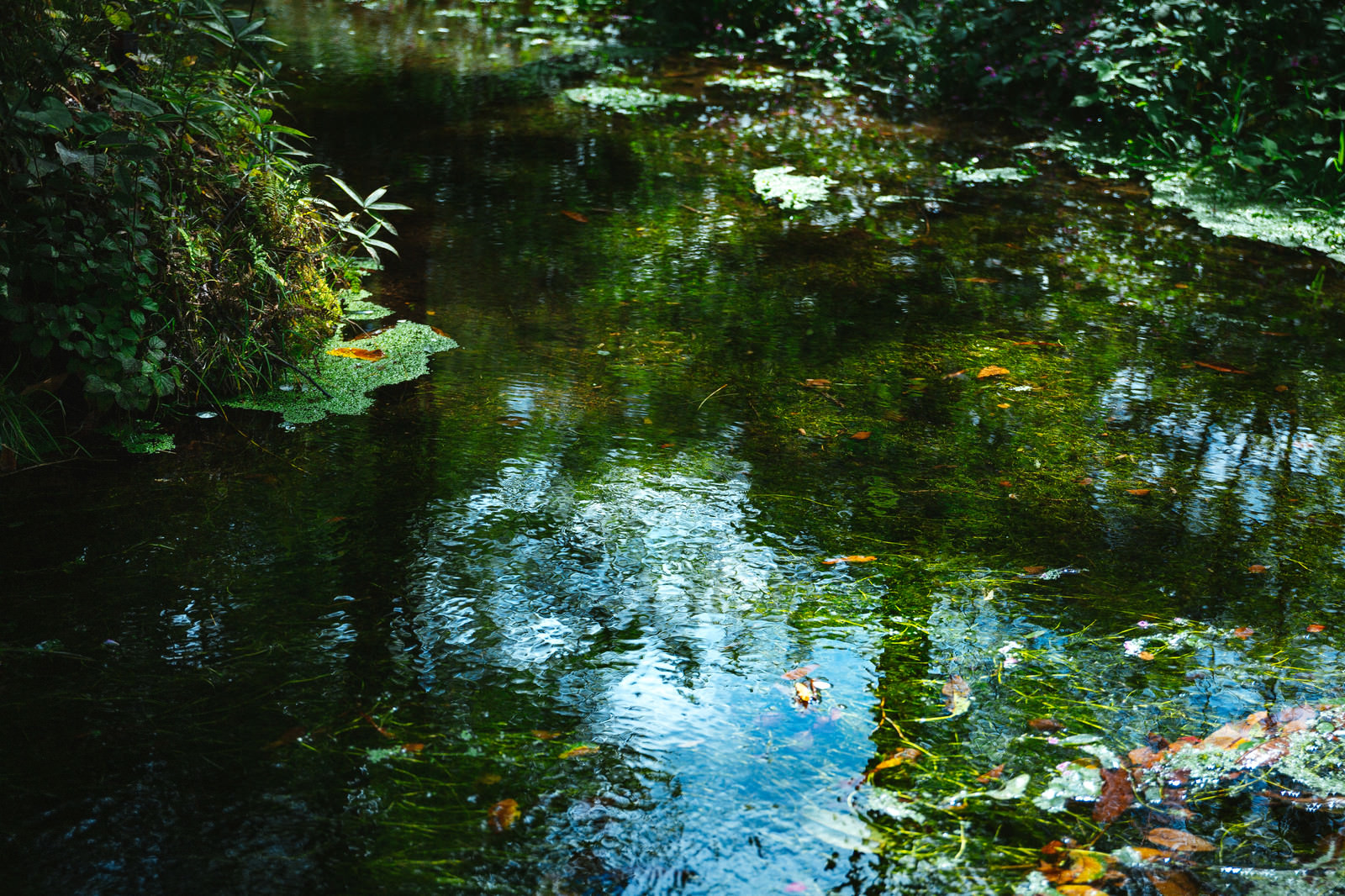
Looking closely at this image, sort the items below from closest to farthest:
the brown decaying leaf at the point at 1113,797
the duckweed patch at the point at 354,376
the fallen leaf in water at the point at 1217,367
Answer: the brown decaying leaf at the point at 1113,797, the duckweed patch at the point at 354,376, the fallen leaf in water at the point at 1217,367

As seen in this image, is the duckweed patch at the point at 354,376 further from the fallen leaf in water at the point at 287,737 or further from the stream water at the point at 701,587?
the fallen leaf in water at the point at 287,737

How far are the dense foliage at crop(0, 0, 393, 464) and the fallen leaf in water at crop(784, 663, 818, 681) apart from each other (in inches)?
71.7

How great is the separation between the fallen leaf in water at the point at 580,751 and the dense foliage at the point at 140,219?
1612 mm

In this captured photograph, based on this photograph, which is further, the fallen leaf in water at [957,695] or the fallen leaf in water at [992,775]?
the fallen leaf in water at [957,695]

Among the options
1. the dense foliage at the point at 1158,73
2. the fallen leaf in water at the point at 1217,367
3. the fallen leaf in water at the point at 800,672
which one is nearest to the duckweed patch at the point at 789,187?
the dense foliage at the point at 1158,73

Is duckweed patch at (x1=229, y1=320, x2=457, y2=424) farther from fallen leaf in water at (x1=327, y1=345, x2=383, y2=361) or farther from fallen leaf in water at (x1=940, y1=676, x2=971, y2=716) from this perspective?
fallen leaf in water at (x1=940, y1=676, x2=971, y2=716)

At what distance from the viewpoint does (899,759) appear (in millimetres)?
1751

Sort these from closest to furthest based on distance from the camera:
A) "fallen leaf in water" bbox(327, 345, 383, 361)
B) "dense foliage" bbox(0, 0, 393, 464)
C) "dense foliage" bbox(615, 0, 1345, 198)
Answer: "dense foliage" bbox(0, 0, 393, 464), "fallen leaf in water" bbox(327, 345, 383, 361), "dense foliage" bbox(615, 0, 1345, 198)

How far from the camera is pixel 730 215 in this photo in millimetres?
4520

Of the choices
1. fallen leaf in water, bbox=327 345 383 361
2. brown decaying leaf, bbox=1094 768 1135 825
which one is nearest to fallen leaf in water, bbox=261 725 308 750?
brown decaying leaf, bbox=1094 768 1135 825

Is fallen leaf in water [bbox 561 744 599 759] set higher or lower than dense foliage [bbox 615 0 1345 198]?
lower

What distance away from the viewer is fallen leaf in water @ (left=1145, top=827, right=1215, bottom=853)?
1593 mm

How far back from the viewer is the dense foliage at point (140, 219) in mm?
2400

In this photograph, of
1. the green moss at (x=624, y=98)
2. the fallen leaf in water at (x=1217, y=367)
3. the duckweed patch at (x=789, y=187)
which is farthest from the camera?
the green moss at (x=624, y=98)
